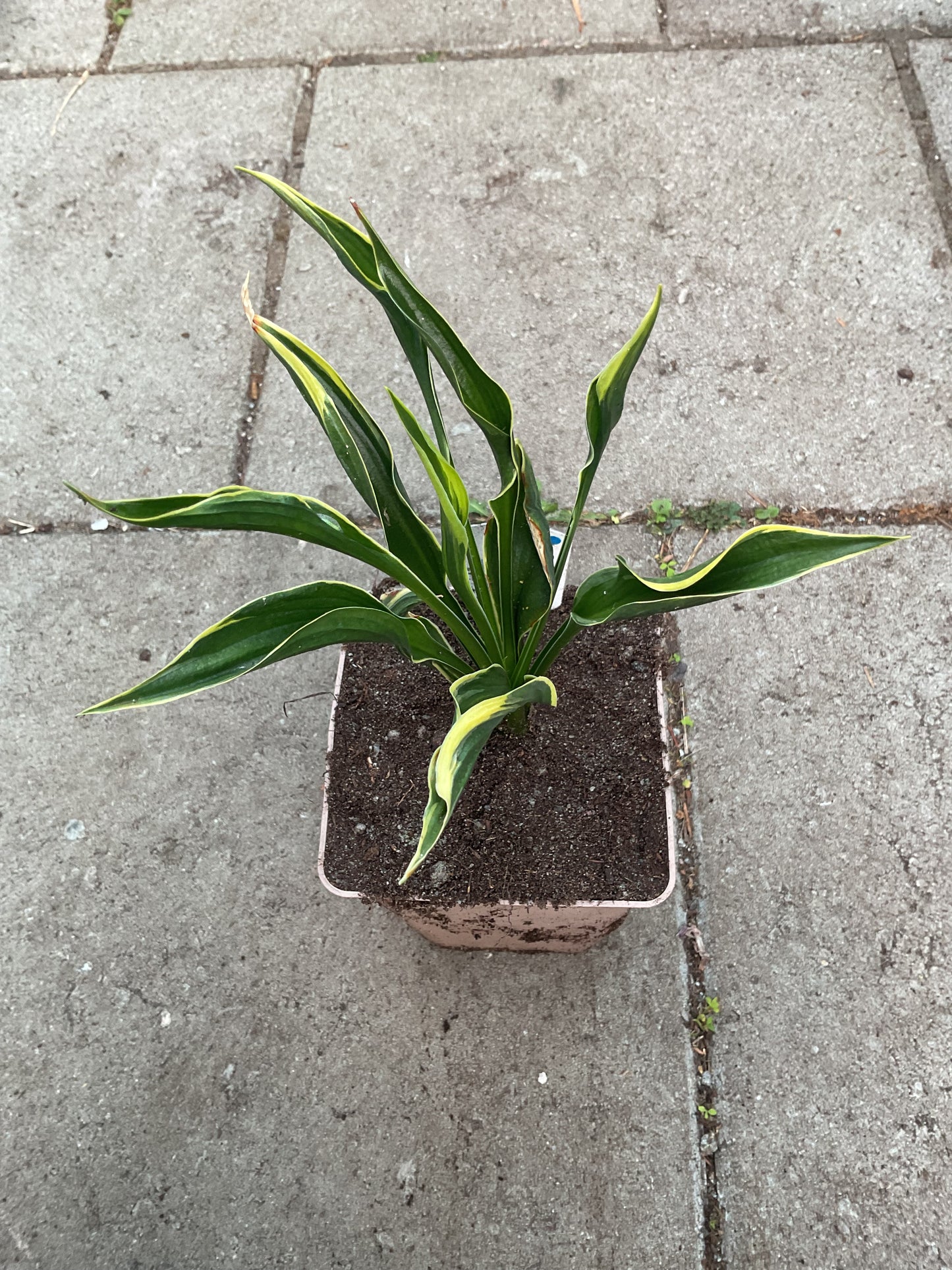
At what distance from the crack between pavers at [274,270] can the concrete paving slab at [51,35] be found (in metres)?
0.57

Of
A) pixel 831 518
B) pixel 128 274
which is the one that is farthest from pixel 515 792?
pixel 128 274

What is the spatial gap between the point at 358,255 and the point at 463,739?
0.43 m

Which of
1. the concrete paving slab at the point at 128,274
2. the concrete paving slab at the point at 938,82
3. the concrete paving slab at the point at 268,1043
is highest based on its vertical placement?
the concrete paving slab at the point at 938,82

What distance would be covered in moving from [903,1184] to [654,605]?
101 cm

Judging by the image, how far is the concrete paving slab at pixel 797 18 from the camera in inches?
78.4

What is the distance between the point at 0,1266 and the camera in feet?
3.96

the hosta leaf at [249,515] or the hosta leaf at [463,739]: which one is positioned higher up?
the hosta leaf at [249,515]

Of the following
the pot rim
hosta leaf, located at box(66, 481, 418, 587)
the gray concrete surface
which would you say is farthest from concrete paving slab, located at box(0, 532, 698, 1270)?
hosta leaf, located at box(66, 481, 418, 587)

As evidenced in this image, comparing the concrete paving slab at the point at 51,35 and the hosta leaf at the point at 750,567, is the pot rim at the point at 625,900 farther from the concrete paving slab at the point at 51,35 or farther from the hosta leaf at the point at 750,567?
the concrete paving slab at the point at 51,35

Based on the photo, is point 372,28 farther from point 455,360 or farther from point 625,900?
point 625,900

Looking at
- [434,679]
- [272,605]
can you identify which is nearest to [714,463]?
[434,679]

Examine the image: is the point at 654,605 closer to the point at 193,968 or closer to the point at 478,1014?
the point at 478,1014

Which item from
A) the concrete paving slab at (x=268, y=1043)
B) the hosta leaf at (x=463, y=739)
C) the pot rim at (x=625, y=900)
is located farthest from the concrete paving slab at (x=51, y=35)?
the hosta leaf at (x=463, y=739)

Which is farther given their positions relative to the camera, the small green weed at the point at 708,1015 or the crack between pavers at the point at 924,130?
the crack between pavers at the point at 924,130
